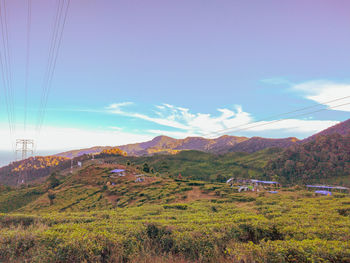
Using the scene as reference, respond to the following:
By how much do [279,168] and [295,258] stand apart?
14764 cm

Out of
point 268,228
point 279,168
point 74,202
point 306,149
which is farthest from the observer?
point 306,149

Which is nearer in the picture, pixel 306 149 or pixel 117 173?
pixel 117 173

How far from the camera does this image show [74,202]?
5575cm

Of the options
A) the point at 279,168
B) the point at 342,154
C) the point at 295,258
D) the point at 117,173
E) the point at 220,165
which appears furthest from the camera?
the point at 220,165

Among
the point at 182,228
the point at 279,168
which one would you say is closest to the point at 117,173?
the point at 182,228

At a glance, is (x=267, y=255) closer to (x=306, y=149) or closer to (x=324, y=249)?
(x=324, y=249)

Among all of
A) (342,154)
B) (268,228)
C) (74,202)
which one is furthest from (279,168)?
(268,228)

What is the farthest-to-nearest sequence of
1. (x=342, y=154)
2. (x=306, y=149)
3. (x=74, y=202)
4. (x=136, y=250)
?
(x=306, y=149) → (x=342, y=154) → (x=74, y=202) → (x=136, y=250)

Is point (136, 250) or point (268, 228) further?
point (268, 228)

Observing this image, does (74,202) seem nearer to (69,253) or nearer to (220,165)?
(69,253)

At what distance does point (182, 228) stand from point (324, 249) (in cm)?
585

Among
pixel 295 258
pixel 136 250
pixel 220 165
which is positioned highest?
pixel 295 258

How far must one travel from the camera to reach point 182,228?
31.7ft

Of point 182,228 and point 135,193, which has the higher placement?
point 182,228
